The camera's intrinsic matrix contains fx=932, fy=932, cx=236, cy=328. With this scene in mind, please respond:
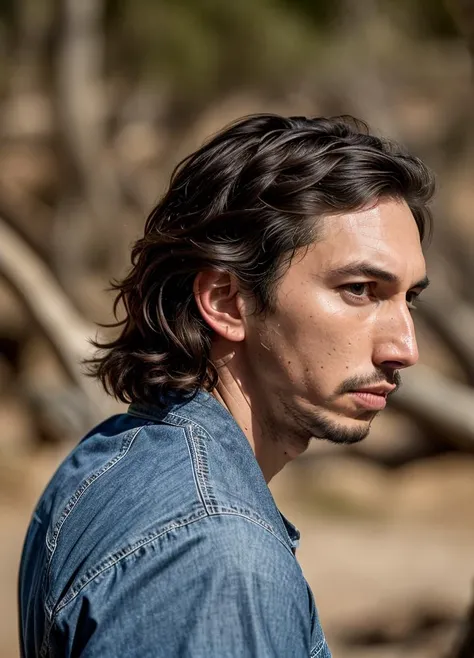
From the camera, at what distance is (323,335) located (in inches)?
65.4


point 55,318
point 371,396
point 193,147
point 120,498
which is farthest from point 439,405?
point 193,147

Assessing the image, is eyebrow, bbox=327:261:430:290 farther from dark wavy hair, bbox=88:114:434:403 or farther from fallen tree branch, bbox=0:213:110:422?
fallen tree branch, bbox=0:213:110:422

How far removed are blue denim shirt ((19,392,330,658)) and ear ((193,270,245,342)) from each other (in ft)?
0.52

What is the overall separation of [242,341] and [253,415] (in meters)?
0.14

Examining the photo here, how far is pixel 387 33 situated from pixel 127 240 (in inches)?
190

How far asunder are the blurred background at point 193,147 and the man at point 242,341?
1188 mm

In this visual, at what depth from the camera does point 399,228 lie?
5.62 feet

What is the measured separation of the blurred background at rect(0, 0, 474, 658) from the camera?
5.43 m

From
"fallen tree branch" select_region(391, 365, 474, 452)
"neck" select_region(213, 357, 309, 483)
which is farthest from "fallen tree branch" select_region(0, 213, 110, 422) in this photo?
"neck" select_region(213, 357, 309, 483)

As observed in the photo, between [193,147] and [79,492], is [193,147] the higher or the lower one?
the higher one

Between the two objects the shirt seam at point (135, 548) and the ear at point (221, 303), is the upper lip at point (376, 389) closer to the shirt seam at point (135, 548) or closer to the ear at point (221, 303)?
the ear at point (221, 303)

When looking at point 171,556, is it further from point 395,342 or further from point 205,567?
point 395,342

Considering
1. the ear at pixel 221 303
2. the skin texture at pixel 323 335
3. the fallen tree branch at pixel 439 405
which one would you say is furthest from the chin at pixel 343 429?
the fallen tree branch at pixel 439 405

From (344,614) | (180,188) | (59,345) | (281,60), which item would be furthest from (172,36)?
(180,188)
